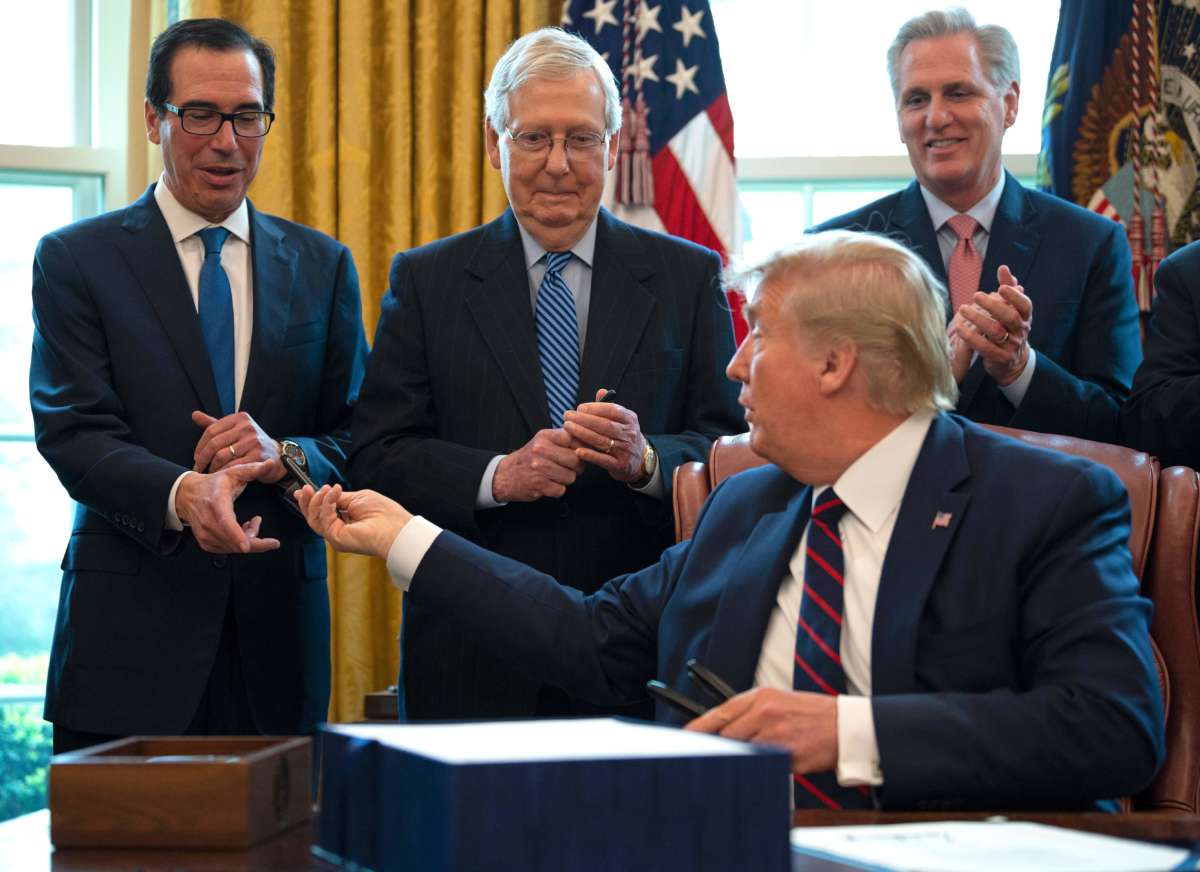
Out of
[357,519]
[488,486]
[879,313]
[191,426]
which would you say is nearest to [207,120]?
[191,426]

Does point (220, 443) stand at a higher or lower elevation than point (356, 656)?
higher

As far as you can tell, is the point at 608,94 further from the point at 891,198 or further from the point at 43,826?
the point at 43,826

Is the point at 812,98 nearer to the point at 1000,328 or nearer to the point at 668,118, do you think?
the point at 668,118

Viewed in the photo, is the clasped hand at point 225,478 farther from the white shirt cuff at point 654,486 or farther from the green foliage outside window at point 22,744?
the green foliage outside window at point 22,744

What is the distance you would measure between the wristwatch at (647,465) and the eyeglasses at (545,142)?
0.65 metres

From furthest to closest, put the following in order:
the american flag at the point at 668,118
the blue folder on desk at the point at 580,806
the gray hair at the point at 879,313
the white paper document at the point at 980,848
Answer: the american flag at the point at 668,118 → the gray hair at the point at 879,313 → the white paper document at the point at 980,848 → the blue folder on desk at the point at 580,806

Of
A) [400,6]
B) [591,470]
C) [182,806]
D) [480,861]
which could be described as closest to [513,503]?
[591,470]

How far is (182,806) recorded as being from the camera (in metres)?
1.52

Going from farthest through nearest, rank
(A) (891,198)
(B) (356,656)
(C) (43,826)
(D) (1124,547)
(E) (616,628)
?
(B) (356,656)
(A) (891,198)
(E) (616,628)
(D) (1124,547)
(C) (43,826)

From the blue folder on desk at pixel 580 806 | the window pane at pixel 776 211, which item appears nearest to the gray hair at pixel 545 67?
the window pane at pixel 776 211

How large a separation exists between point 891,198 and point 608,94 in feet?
2.40

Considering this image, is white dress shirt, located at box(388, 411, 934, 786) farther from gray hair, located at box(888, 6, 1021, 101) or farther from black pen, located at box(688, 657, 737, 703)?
gray hair, located at box(888, 6, 1021, 101)

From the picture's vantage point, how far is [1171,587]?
2.39 metres

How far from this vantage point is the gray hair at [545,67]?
3.09 m
